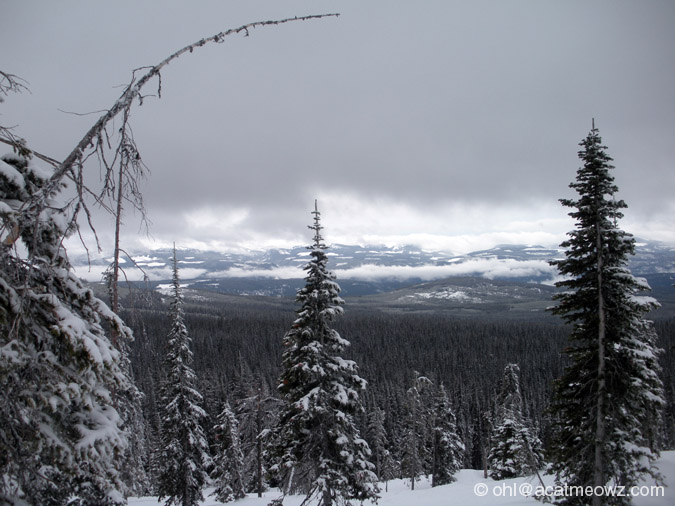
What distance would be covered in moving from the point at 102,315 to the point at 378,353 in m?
116

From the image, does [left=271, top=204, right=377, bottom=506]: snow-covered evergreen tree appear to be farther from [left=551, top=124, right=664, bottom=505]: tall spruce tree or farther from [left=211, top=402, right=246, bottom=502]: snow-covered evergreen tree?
[left=211, top=402, right=246, bottom=502]: snow-covered evergreen tree

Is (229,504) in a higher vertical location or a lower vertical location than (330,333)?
lower

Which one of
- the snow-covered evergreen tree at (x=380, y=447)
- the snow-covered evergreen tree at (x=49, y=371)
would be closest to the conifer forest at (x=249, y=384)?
the snow-covered evergreen tree at (x=49, y=371)

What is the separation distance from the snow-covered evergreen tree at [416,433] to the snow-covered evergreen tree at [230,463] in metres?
16.8

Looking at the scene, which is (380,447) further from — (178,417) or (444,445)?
(178,417)

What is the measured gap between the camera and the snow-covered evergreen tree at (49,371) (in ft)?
12.2

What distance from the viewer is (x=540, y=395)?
256ft

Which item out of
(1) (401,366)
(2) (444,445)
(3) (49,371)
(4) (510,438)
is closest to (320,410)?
(3) (49,371)

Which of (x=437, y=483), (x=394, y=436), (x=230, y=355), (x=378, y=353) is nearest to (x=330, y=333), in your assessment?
(x=437, y=483)

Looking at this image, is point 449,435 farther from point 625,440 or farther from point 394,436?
point 625,440

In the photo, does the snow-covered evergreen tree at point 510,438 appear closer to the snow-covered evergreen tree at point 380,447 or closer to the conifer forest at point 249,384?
the conifer forest at point 249,384

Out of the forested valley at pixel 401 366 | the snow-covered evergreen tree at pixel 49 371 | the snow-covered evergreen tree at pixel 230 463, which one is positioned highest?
the snow-covered evergreen tree at pixel 49 371

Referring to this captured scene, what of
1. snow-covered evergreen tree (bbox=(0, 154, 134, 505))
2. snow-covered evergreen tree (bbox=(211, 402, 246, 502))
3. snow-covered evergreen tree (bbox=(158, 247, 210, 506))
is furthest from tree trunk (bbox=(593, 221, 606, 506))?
snow-covered evergreen tree (bbox=(211, 402, 246, 502))

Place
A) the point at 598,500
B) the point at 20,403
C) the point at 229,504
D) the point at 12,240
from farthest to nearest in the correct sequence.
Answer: the point at 229,504 → the point at 598,500 → the point at 20,403 → the point at 12,240
